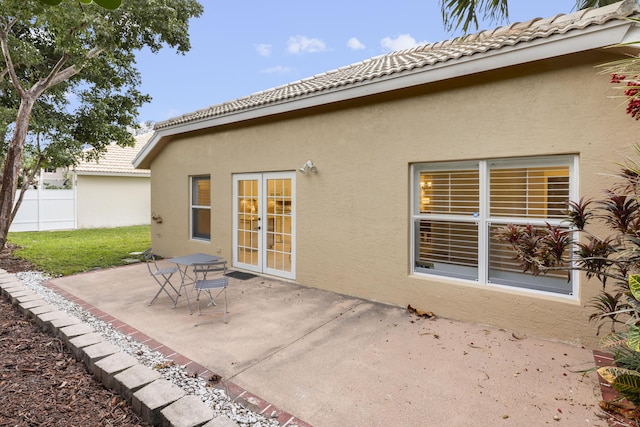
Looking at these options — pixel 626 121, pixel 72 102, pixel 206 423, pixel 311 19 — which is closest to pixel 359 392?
pixel 206 423

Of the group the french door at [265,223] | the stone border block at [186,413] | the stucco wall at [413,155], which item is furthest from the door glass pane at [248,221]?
the stone border block at [186,413]

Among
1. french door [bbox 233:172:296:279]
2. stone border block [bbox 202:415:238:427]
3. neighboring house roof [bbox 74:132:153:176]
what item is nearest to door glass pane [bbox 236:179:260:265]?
french door [bbox 233:172:296:279]

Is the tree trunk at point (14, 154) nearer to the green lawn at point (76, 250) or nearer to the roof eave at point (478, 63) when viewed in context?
the green lawn at point (76, 250)

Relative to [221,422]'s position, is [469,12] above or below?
above

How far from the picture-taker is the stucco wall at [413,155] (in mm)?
4527

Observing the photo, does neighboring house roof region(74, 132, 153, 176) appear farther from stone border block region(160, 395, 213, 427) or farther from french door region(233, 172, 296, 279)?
stone border block region(160, 395, 213, 427)

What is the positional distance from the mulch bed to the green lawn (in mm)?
4690

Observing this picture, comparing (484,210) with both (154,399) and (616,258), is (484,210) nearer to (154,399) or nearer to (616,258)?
(616,258)

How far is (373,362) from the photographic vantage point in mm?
4152

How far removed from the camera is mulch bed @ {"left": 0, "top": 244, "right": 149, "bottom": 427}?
314 cm

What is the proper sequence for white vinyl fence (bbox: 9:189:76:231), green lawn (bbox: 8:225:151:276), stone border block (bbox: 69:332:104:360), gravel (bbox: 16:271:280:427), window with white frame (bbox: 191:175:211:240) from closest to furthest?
1. gravel (bbox: 16:271:280:427)
2. stone border block (bbox: 69:332:104:360)
3. green lawn (bbox: 8:225:151:276)
4. window with white frame (bbox: 191:175:211:240)
5. white vinyl fence (bbox: 9:189:76:231)

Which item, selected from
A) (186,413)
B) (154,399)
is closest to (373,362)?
(186,413)

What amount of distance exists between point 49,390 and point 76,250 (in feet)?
33.7

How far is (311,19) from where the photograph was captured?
1788cm
